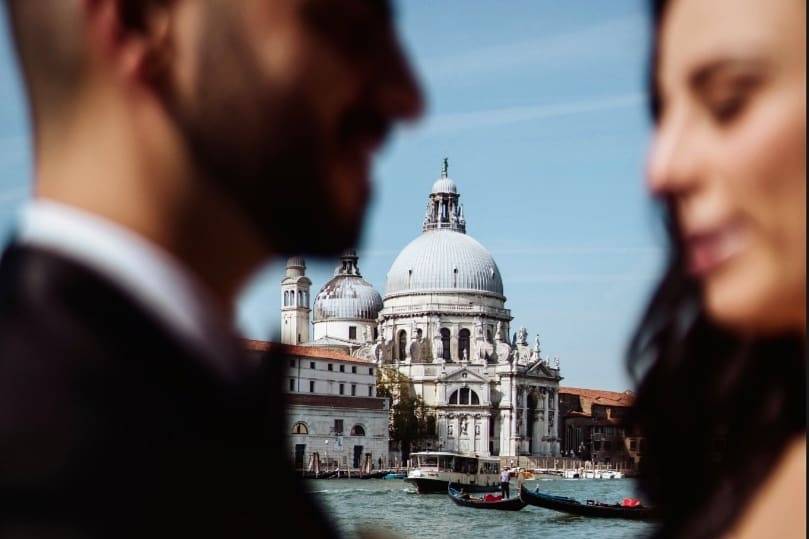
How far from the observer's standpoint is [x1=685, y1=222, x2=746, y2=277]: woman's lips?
0.46 metres

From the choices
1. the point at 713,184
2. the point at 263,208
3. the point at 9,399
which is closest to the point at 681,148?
the point at 713,184

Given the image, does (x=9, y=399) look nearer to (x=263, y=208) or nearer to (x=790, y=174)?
(x=263, y=208)

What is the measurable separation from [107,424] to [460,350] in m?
35.7

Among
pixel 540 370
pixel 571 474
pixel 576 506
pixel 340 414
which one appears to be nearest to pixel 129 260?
pixel 576 506

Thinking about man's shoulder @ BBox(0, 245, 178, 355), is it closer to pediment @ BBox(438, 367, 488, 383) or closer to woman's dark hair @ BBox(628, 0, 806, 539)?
woman's dark hair @ BBox(628, 0, 806, 539)

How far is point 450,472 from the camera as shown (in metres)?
22.3

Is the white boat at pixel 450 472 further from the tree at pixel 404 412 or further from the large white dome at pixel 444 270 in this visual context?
the large white dome at pixel 444 270

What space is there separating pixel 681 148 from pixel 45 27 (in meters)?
0.26

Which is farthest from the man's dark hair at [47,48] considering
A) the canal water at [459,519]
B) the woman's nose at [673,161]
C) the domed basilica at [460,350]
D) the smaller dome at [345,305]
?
the smaller dome at [345,305]

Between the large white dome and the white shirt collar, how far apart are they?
35.2 m

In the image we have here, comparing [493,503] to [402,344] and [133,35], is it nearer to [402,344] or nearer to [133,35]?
[133,35]

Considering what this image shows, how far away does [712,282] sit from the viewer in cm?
48

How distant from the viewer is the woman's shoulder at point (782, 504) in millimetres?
486

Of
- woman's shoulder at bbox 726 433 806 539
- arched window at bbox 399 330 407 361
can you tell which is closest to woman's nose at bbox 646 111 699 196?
woman's shoulder at bbox 726 433 806 539
